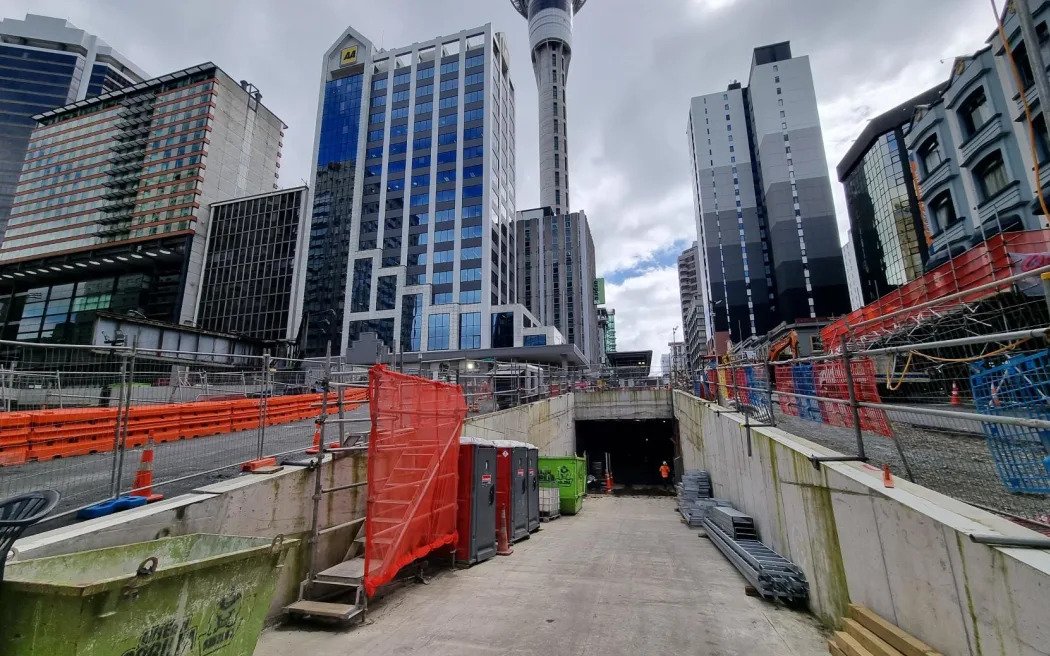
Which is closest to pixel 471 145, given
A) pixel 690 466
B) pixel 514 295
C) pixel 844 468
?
pixel 514 295

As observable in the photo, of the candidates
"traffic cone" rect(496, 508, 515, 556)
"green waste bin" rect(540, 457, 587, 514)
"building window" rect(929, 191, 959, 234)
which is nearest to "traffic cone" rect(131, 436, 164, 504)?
"traffic cone" rect(496, 508, 515, 556)

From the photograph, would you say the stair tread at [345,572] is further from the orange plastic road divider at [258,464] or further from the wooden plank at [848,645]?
the wooden plank at [848,645]

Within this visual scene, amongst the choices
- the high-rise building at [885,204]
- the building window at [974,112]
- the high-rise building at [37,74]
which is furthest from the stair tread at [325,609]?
the high-rise building at [37,74]

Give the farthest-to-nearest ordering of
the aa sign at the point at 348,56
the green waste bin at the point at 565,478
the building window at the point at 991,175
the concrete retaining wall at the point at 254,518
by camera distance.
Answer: the aa sign at the point at 348,56 < the building window at the point at 991,175 < the green waste bin at the point at 565,478 < the concrete retaining wall at the point at 254,518

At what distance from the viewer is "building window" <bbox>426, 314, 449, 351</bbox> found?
57.4 m

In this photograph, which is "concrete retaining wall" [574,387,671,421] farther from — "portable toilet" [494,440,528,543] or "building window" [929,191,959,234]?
"building window" [929,191,959,234]

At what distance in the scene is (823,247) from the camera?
7388cm

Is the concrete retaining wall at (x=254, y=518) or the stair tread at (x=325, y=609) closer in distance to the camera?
the concrete retaining wall at (x=254, y=518)

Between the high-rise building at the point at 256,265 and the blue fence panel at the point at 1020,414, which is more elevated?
the high-rise building at the point at 256,265

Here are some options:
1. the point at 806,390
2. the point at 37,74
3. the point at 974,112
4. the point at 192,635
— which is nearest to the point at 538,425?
the point at 806,390

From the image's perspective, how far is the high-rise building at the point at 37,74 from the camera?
9694 cm

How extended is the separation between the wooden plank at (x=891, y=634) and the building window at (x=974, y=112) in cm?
2812

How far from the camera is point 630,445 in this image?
2964cm

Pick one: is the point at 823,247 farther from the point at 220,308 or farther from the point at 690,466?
the point at 220,308
